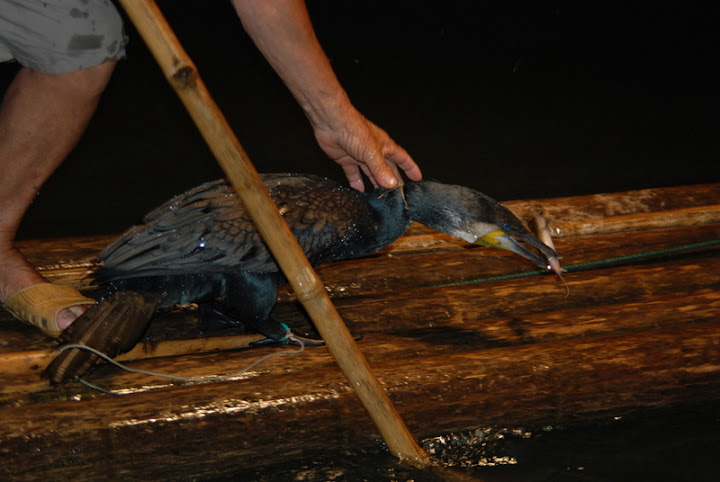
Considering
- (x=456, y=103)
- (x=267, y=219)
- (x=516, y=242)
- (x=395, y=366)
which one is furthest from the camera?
(x=456, y=103)

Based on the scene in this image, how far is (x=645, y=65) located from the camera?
9281 millimetres

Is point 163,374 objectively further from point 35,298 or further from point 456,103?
point 456,103

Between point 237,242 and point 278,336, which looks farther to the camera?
point 278,336

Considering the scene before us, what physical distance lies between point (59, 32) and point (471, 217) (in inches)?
63.1

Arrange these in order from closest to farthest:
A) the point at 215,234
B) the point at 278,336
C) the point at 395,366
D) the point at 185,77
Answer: the point at 185,77 < the point at 395,366 < the point at 215,234 < the point at 278,336

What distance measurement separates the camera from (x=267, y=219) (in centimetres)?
225

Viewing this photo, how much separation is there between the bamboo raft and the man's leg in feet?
0.66

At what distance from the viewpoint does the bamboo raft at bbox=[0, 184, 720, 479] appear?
238 cm

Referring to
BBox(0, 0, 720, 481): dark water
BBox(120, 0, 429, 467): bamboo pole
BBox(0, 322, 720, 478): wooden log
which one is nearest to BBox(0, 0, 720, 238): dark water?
BBox(0, 0, 720, 481): dark water

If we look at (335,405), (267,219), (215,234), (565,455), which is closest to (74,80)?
(215,234)

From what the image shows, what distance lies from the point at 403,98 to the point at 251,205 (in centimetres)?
588

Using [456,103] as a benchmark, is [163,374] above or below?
above

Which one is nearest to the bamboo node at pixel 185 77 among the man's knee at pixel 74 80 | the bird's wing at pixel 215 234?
the bird's wing at pixel 215 234

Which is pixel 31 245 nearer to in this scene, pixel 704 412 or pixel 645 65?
pixel 704 412
